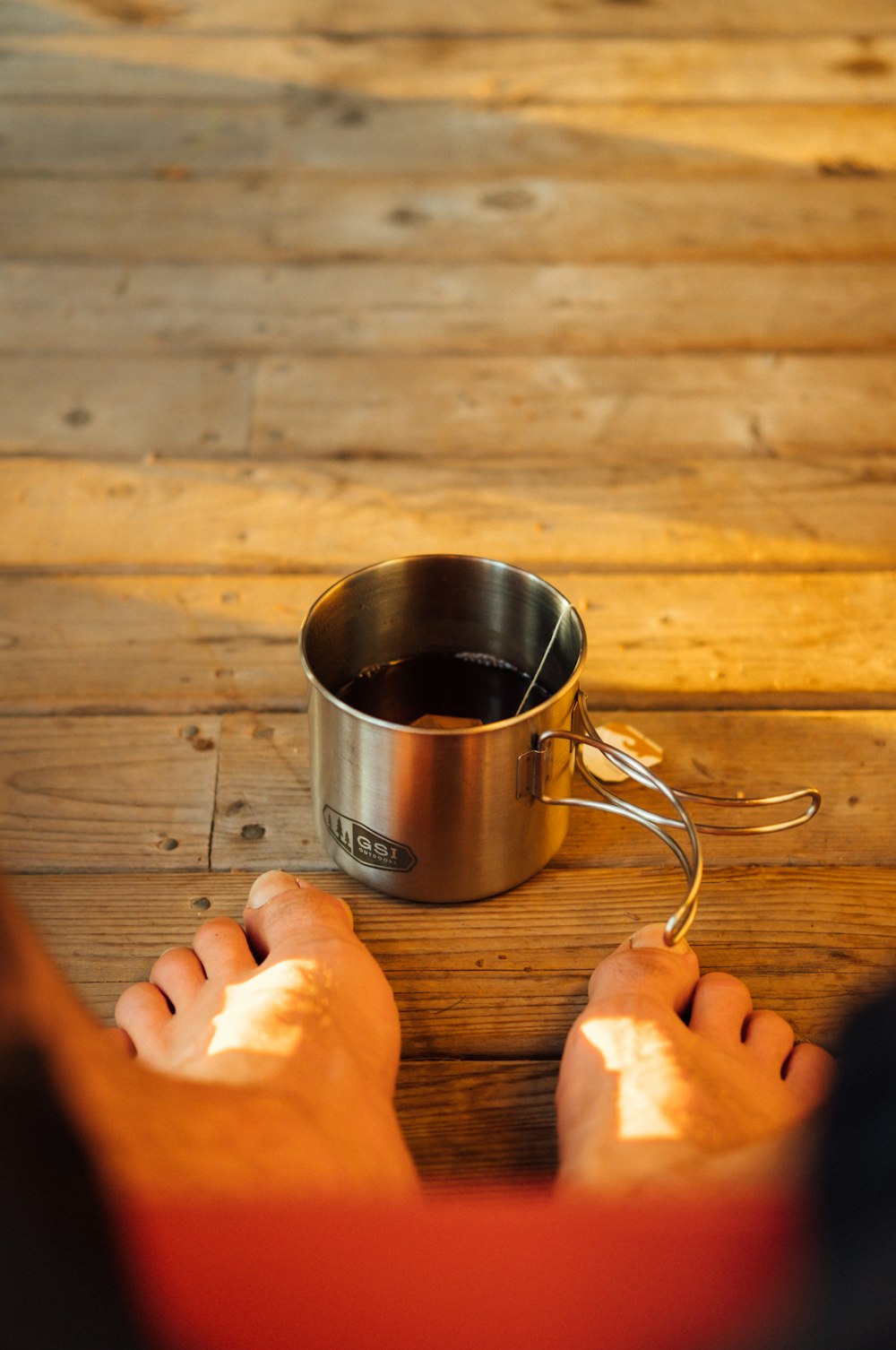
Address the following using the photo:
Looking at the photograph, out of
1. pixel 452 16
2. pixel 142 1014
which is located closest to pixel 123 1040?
pixel 142 1014

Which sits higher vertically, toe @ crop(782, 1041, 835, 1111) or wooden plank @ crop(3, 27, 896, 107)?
wooden plank @ crop(3, 27, 896, 107)

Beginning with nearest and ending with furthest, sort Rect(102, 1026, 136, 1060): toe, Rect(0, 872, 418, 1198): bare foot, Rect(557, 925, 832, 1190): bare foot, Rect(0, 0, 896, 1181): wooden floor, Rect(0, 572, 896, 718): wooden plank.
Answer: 1. Rect(0, 872, 418, 1198): bare foot
2. Rect(557, 925, 832, 1190): bare foot
3. Rect(102, 1026, 136, 1060): toe
4. Rect(0, 0, 896, 1181): wooden floor
5. Rect(0, 572, 896, 718): wooden plank

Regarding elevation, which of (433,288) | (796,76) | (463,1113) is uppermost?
(796,76)

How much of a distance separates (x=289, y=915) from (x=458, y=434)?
24.1 inches

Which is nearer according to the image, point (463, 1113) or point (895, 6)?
point (463, 1113)

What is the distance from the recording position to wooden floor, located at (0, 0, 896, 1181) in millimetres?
804

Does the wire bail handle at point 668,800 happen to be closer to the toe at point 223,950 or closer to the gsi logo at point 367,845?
the gsi logo at point 367,845

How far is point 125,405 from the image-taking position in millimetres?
1247

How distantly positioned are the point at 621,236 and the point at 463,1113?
1127 millimetres

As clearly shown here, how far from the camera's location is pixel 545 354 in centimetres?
132

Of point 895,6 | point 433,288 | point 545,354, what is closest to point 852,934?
point 545,354

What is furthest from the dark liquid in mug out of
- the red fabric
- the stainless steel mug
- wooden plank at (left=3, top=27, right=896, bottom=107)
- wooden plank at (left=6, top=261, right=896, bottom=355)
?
wooden plank at (left=3, top=27, right=896, bottom=107)

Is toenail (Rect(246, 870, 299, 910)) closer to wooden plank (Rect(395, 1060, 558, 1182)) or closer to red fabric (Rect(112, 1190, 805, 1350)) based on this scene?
wooden plank (Rect(395, 1060, 558, 1182))

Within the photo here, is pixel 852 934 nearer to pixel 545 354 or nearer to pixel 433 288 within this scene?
pixel 545 354
